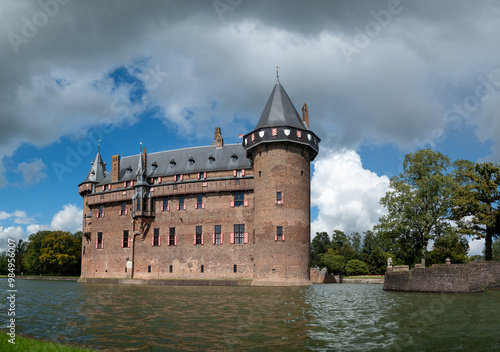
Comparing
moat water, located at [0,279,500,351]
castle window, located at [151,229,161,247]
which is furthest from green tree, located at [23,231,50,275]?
moat water, located at [0,279,500,351]

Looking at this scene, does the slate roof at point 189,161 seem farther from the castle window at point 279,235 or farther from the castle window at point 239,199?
the castle window at point 279,235

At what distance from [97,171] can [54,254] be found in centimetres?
2098

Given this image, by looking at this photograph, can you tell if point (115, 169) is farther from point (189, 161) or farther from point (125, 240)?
point (189, 161)

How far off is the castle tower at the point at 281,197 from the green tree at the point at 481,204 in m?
12.0

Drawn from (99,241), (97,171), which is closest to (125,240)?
(99,241)

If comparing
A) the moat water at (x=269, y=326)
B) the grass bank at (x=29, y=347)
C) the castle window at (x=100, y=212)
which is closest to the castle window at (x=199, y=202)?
the castle window at (x=100, y=212)

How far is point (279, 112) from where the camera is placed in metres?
37.2

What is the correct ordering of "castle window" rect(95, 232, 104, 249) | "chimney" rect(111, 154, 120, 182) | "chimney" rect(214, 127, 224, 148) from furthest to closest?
"chimney" rect(111, 154, 120, 182)
"castle window" rect(95, 232, 104, 249)
"chimney" rect(214, 127, 224, 148)

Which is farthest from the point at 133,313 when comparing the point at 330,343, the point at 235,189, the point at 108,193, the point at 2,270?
the point at 2,270

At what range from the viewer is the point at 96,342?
9.62 m

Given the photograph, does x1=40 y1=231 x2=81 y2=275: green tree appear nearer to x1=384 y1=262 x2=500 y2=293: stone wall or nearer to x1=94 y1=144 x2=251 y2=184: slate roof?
x1=94 y1=144 x2=251 y2=184: slate roof

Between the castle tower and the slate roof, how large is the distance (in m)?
3.17

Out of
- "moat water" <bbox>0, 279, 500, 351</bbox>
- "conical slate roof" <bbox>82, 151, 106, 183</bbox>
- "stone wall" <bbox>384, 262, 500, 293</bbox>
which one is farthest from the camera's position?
"conical slate roof" <bbox>82, 151, 106, 183</bbox>

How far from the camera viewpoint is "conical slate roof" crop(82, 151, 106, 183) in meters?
48.0
